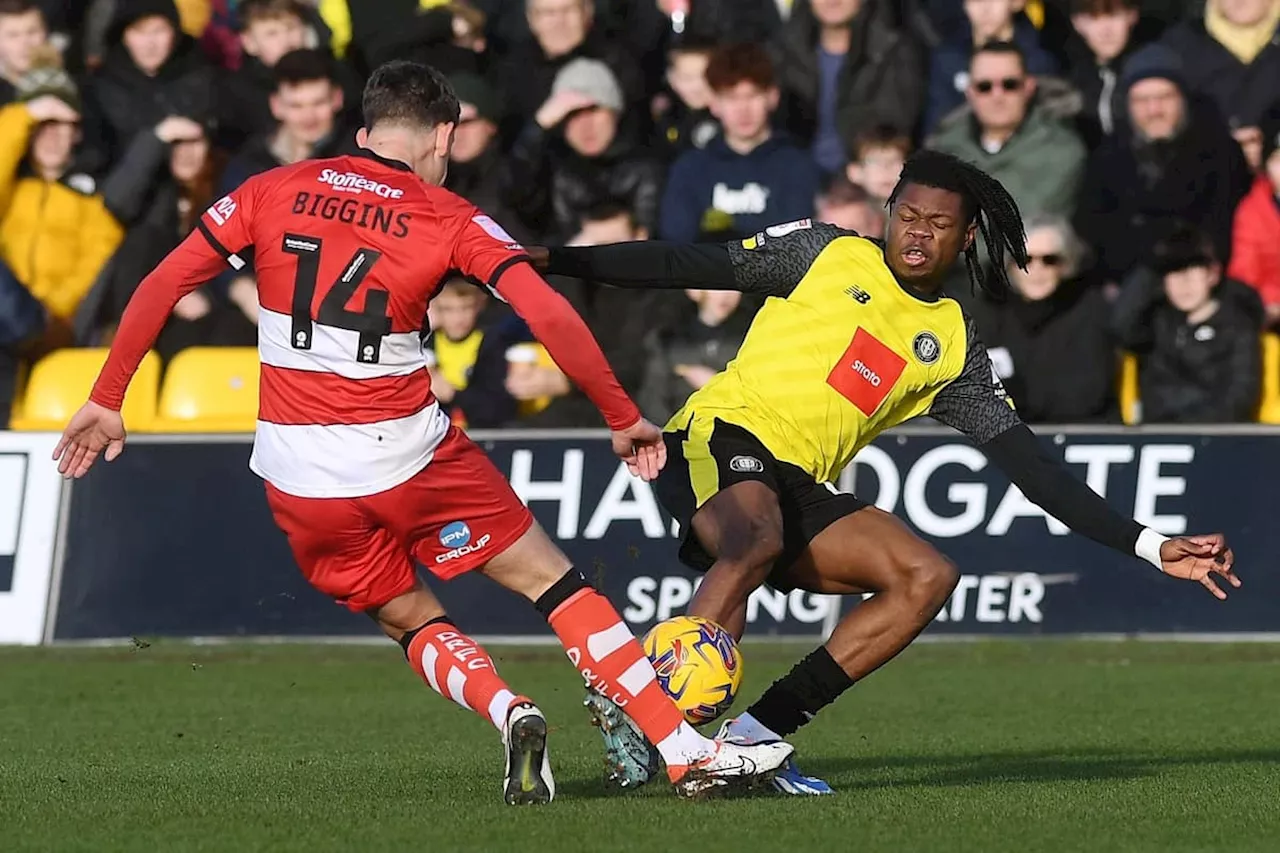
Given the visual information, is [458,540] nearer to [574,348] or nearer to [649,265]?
[574,348]

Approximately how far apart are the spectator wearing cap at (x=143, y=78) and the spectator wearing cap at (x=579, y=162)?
2.36 m

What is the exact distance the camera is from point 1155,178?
49.2ft

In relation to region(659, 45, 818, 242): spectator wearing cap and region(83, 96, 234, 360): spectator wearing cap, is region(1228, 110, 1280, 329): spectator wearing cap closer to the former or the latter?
region(659, 45, 818, 242): spectator wearing cap

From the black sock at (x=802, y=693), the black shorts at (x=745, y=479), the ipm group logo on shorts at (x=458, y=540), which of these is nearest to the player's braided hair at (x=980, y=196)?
the black shorts at (x=745, y=479)

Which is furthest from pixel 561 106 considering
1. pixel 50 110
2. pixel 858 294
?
pixel 858 294

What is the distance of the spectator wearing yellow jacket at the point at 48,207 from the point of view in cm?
1572

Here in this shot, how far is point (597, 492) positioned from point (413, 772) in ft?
17.1

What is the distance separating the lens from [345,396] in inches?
287

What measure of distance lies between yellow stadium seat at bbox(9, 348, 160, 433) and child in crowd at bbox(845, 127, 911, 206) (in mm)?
4783

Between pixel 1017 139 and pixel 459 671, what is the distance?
828 centimetres

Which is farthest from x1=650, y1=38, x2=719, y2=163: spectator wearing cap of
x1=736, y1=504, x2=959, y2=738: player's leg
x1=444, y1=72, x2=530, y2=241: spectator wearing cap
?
x1=736, y1=504, x2=959, y2=738: player's leg

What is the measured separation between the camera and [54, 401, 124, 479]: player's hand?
716cm

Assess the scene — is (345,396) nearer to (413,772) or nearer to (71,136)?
(413,772)

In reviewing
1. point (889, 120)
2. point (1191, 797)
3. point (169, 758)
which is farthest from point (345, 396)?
point (889, 120)
